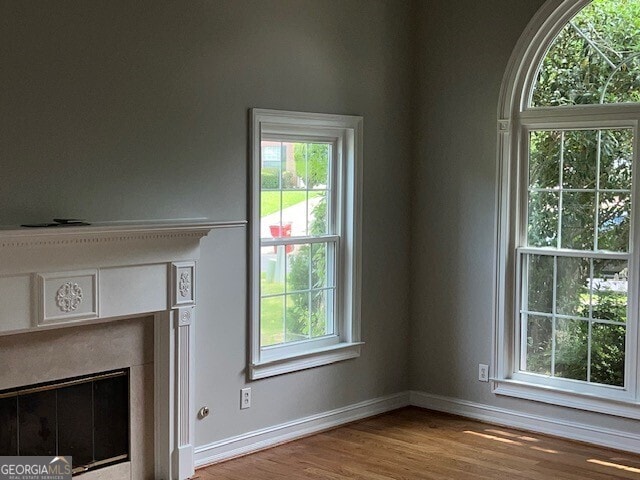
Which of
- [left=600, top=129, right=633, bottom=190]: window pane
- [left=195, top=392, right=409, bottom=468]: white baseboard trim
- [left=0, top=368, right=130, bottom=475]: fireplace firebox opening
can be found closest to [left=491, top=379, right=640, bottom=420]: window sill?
[left=195, top=392, right=409, bottom=468]: white baseboard trim

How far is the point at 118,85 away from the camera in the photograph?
4305 millimetres

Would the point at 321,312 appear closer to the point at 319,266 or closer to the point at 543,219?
the point at 319,266

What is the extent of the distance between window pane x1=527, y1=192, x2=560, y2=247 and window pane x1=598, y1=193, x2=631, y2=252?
0.93 feet

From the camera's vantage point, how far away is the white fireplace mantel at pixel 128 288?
3791 mm

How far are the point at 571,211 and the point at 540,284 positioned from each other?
50 cm

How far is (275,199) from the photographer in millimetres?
5234

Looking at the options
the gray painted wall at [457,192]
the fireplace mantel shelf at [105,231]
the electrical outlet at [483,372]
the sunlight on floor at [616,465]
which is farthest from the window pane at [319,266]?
the sunlight on floor at [616,465]

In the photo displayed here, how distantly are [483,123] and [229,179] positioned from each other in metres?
1.83

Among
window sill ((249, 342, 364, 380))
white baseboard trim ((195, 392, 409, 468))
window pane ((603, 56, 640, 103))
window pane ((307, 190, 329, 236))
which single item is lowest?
white baseboard trim ((195, 392, 409, 468))

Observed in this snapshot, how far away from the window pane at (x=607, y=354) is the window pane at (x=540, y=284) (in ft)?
1.11

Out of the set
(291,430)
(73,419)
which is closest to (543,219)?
(291,430)

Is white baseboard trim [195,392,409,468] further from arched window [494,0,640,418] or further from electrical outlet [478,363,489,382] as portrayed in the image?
arched window [494,0,640,418]

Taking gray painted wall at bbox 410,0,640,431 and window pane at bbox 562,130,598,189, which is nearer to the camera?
window pane at bbox 562,130,598,189

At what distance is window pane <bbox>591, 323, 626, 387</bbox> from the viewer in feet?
17.4
